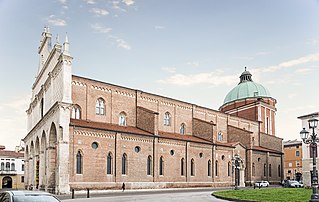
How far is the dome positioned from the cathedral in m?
8.78

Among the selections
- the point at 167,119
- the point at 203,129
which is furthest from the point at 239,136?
the point at 167,119

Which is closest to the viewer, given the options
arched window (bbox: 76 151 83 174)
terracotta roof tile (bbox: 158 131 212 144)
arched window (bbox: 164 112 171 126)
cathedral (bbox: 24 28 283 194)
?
arched window (bbox: 76 151 83 174)

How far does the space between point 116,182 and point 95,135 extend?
5554 mm

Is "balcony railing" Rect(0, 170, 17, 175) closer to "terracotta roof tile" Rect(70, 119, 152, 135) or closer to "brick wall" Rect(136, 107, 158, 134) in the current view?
"brick wall" Rect(136, 107, 158, 134)

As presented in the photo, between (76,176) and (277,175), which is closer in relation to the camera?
(76,176)

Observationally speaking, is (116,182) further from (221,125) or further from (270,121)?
(270,121)

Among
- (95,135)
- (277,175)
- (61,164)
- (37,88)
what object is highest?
(37,88)

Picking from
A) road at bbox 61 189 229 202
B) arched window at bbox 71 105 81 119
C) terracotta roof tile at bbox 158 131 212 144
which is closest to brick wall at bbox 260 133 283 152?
terracotta roof tile at bbox 158 131 212 144

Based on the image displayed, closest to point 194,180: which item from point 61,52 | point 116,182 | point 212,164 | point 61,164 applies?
point 212,164

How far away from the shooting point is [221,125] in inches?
2534

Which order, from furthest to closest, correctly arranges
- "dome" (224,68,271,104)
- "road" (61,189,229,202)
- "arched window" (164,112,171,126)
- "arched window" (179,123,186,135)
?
1. "dome" (224,68,271,104)
2. "arched window" (179,123,186,135)
3. "arched window" (164,112,171,126)
4. "road" (61,189,229,202)

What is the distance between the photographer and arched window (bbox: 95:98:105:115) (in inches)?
1788

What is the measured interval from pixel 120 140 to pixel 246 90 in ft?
129

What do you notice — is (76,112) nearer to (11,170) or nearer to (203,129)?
(203,129)
